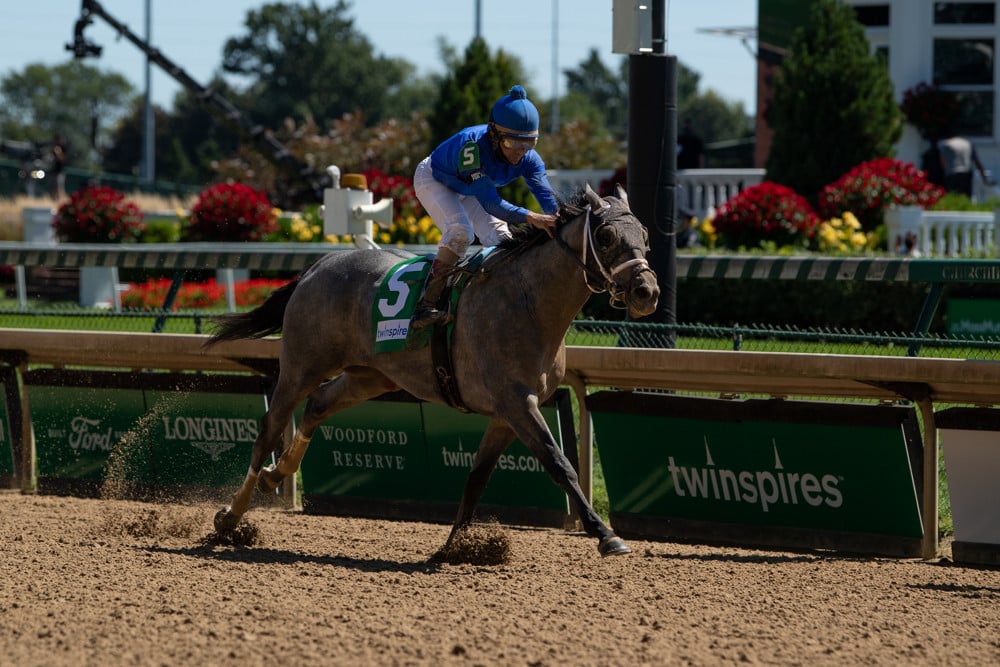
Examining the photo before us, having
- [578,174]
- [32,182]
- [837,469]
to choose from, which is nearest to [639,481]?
[837,469]

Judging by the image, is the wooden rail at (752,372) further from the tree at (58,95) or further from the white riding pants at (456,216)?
the tree at (58,95)

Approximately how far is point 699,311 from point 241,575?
24.7 feet

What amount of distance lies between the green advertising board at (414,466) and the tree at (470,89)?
51.1 feet

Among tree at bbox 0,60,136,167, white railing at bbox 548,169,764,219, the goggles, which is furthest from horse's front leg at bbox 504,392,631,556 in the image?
tree at bbox 0,60,136,167

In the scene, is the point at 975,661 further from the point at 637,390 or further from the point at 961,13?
the point at 961,13

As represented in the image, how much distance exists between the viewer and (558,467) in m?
6.12

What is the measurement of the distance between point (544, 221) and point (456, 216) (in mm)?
587

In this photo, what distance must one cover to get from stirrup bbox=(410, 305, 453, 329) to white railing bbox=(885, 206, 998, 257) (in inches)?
371

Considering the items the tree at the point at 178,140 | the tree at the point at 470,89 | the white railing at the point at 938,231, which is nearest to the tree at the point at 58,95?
the tree at the point at 178,140

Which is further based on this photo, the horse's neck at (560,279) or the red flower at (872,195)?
the red flower at (872,195)

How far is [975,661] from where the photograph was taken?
190 inches

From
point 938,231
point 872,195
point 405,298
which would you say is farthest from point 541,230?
point 872,195

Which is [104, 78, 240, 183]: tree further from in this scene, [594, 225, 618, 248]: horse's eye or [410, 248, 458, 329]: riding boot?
[594, 225, 618, 248]: horse's eye

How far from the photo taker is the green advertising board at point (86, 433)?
888 cm
